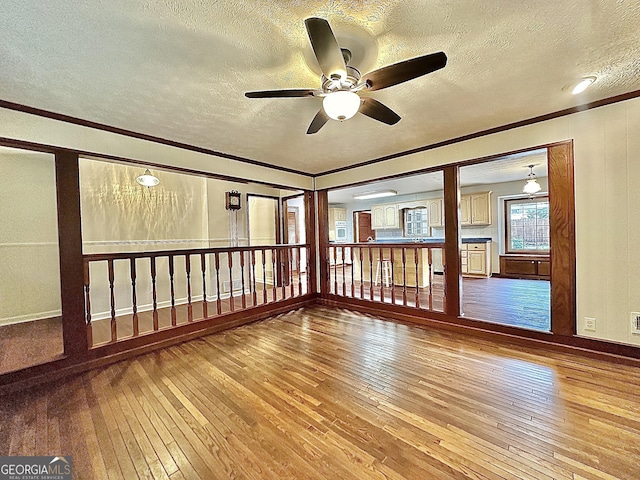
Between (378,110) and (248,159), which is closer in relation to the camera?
(378,110)

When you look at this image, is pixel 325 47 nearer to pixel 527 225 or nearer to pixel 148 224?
pixel 148 224

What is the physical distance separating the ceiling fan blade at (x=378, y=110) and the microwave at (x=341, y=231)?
25.7ft

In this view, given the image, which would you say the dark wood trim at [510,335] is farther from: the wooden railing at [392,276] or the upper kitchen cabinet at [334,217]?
the upper kitchen cabinet at [334,217]

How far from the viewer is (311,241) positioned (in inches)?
193

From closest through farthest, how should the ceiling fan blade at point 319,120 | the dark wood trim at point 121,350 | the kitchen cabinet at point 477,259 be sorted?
the ceiling fan blade at point 319,120 < the dark wood trim at point 121,350 < the kitchen cabinet at point 477,259

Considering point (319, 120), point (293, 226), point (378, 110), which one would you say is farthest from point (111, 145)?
point (293, 226)

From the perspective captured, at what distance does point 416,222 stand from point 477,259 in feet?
6.08

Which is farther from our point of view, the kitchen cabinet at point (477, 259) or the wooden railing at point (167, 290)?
the kitchen cabinet at point (477, 259)

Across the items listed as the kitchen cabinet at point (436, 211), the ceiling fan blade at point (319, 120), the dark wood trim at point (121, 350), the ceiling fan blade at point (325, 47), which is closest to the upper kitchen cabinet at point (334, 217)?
the kitchen cabinet at point (436, 211)

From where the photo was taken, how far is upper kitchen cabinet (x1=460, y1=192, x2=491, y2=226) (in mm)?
6832

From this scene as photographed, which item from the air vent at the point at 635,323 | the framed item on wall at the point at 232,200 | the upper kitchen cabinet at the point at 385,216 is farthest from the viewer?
the upper kitchen cabinet at the point at 385,216

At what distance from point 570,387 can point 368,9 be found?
2743 millimetres

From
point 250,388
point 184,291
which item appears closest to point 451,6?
point 250,388

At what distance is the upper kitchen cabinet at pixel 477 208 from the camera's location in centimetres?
683
